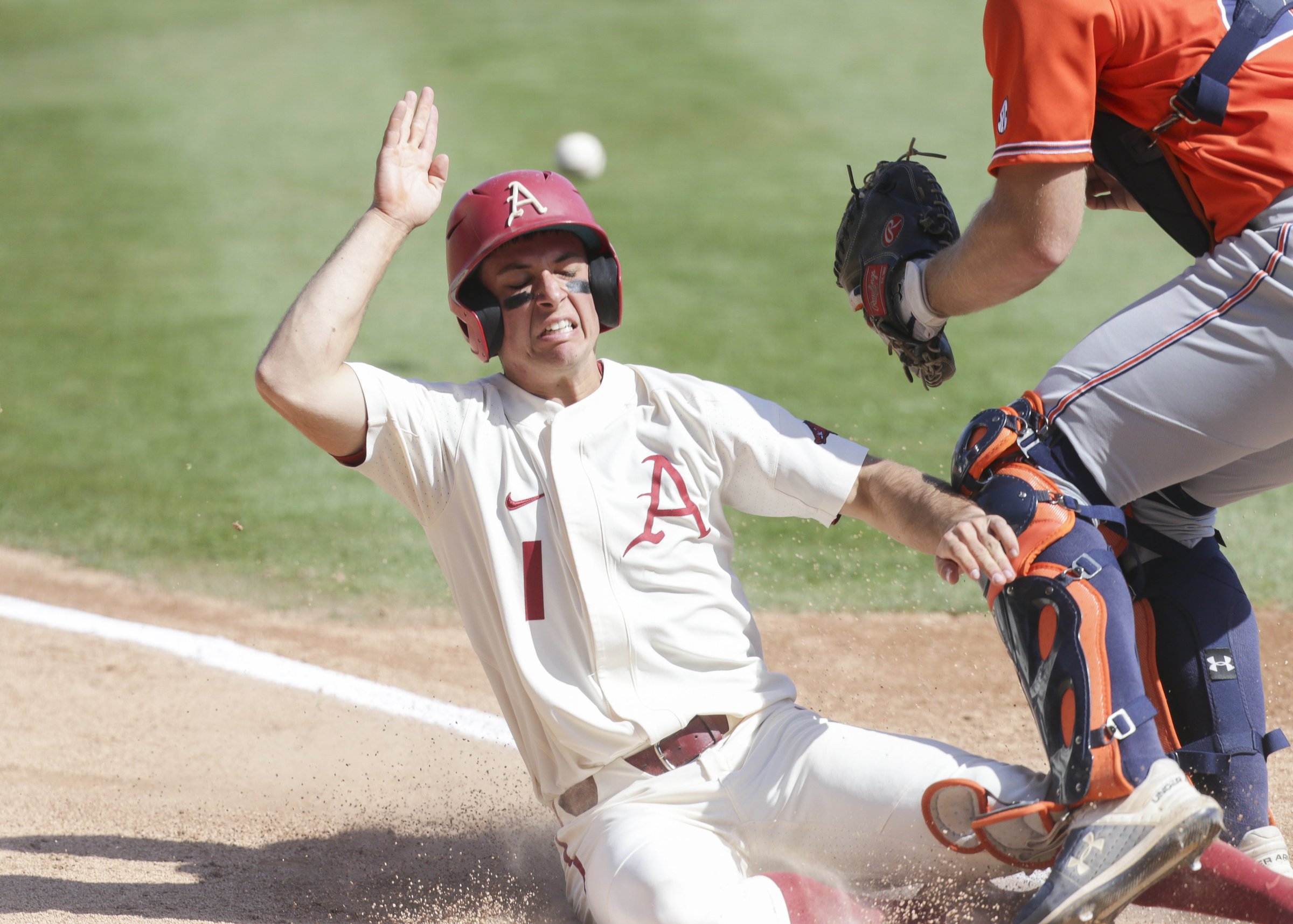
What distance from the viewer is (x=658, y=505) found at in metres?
2.80

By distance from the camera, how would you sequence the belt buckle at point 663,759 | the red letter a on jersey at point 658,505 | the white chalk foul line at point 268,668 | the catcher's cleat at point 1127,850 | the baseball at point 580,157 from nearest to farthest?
the catcher's cleat at point 1127,850 < the belt buckle at point 663,759 < the red letter a on jersey at point 658,505 < the white chalk foul line at point 268,668 < the baseball at point 580,157

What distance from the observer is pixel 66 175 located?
38.2ft

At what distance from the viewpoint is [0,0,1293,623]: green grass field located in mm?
5879

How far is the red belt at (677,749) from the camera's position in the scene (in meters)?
2.68

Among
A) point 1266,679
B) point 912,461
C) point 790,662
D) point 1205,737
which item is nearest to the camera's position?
point 1205,737

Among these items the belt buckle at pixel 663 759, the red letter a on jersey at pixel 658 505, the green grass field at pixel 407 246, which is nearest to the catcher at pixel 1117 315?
the red letter a on jersey at pixel 658 505

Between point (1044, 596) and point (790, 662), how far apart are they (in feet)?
7.38

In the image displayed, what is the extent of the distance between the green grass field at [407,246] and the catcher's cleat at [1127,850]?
290cm

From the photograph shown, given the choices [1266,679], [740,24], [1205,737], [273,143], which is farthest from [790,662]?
[740,24]

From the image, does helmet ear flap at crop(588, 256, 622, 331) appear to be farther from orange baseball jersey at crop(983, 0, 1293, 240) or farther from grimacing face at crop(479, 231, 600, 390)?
orange baseball jersey at crop(983, 0, 1293, 240)

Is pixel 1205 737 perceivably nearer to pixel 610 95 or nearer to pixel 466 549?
pixel 466 549

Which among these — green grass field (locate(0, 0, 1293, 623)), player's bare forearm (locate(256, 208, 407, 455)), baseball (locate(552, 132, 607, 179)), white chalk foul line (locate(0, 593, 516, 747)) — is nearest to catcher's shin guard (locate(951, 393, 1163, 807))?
player's bare forearm (locate(256, 208, 407, 455))

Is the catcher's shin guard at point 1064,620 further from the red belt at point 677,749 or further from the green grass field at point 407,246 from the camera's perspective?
the green grass field at point 407,246

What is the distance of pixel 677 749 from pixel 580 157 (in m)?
8.82
